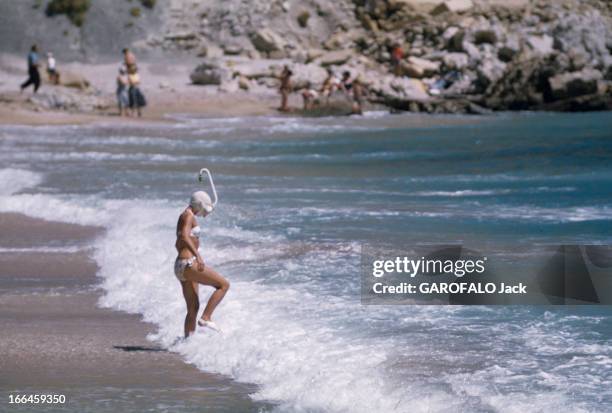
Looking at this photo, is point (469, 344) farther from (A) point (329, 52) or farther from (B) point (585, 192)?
(A) point (329, 52)

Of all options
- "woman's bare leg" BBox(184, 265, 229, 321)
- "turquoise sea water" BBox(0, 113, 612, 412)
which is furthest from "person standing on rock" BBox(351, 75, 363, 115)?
"woman's bare leg" BBox(184, 265, 229, 321)

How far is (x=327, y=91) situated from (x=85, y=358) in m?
32.2

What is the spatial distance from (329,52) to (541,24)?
8.28 meters

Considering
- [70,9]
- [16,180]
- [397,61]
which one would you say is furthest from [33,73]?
[16,180]

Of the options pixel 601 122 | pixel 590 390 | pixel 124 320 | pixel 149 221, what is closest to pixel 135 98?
pixel 601 122

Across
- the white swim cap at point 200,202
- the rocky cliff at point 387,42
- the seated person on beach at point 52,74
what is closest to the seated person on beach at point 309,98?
the rocky cliff at point 387,42

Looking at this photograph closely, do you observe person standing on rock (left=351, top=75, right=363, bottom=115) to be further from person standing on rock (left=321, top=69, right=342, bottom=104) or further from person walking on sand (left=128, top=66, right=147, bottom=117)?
person walking on sand (left=128, top=66, right=147, bottom=117)

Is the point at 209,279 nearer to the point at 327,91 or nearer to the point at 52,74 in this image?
the point at 327,91

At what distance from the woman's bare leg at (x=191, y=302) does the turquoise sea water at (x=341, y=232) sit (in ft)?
0.30

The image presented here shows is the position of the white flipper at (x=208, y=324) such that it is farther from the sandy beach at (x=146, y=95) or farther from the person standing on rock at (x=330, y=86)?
the person standing on rock at (x=330, y=86)

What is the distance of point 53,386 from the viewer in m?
7.97

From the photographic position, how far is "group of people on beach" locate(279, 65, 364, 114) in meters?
39.1

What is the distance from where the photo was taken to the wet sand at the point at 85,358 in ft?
25.2

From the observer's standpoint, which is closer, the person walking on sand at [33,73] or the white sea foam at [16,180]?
the white sea foam at [16,180]
